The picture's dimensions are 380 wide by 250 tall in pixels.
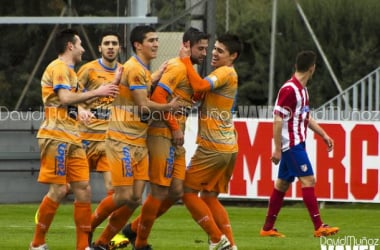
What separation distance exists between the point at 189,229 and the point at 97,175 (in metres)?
5.77

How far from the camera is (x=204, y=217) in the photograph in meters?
13.3

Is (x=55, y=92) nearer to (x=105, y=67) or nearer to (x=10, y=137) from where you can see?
(x=105, y=67)

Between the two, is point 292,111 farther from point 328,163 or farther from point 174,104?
point 328,163

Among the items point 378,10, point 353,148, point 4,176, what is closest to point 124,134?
point 353,148

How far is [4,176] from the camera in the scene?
2225cm

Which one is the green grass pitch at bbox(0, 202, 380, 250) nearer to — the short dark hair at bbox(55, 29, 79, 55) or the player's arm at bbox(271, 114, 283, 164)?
the player's arm at bbox(271, 114, 283, 164)

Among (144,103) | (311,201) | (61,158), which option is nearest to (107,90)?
(144,103)

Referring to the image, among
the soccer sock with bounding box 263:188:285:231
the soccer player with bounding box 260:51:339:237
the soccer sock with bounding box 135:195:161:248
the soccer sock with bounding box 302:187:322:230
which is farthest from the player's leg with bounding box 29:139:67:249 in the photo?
the soccer sock with bounding box 302:187:322:230

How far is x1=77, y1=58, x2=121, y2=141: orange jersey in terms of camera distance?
1544 cm

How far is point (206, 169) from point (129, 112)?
3.83 ft

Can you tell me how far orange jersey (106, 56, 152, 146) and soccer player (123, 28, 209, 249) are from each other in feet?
0.76

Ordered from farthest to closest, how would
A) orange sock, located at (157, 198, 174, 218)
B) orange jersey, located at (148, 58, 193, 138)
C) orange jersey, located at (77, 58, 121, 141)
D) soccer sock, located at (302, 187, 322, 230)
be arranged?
1. orange jersey, located at (77, 58, 121, 141)
2. soccer sock, located at (302, 187, 322, 230)
3. orange sock, located at (157, 198, 174, 218)
4. orange jersey, located at (148, 58, 193, 138)

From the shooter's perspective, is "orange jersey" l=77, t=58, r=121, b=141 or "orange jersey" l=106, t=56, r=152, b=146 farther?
"orange jersey" l=77, t=58, r=121, b=141

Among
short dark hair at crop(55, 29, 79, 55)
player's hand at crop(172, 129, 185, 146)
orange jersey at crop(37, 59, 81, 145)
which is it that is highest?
short dark hair at crop(55, 29, 79, 55)
